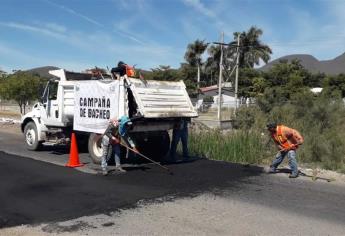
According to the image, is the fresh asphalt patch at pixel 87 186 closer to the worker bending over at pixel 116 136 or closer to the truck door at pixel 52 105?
the worker bending over at pixel 116 136

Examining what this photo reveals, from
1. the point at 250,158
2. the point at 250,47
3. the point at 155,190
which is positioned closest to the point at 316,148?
the point at 250,158

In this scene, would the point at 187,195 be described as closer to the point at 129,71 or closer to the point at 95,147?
the point at 95,147

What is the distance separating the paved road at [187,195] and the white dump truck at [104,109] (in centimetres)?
109

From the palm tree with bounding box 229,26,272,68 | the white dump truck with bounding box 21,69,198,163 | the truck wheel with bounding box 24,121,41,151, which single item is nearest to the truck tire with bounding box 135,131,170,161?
the white dump truck with bounding box 21,69,198,163

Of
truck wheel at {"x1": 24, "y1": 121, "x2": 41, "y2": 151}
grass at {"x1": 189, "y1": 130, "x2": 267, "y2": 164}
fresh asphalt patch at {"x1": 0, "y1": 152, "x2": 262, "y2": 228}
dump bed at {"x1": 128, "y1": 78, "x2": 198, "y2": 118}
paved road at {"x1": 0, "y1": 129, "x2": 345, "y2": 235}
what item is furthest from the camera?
truck wheel at {"x1": 24, "y1": 121, "x2": 41, "y2": 151}

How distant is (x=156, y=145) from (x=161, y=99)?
1.62m

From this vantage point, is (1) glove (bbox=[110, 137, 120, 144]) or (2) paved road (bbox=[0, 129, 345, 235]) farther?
(1) glove (bbox=[110, 137, 120, 144])

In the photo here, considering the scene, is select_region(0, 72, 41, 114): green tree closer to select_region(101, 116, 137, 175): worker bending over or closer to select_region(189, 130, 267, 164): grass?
select_region(189, 130, 267, 164): grass

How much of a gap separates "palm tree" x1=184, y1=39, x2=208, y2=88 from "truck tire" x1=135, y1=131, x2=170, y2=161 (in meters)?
60.6

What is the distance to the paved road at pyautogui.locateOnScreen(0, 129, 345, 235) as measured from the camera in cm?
730

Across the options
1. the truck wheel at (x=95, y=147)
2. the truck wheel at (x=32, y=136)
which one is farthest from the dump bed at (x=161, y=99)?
the truck wheel at (x=32, y=136)

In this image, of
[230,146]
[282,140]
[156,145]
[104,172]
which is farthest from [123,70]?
[282,140]

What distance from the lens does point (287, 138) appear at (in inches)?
438

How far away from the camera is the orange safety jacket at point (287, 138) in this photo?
1107cm
